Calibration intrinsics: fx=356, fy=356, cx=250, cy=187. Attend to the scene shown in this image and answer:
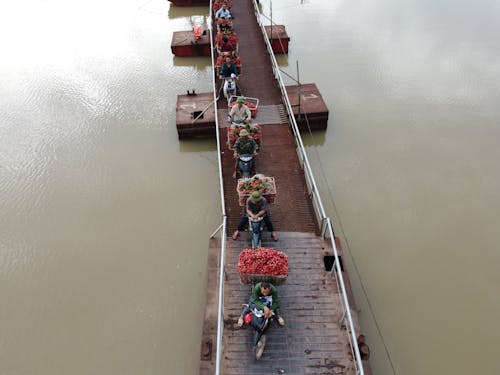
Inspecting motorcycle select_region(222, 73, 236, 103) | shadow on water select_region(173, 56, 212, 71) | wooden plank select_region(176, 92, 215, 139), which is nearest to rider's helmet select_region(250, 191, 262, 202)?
wooden plank select_region(176, 92, 215, 139)

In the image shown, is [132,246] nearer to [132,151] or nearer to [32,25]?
[132,151]

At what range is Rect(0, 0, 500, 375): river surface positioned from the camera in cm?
754

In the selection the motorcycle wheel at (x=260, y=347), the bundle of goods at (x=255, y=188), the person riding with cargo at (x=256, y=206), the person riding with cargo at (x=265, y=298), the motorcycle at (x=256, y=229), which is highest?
the bundle of goods at (x=255, y=188)

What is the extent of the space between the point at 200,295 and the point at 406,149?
26.9ft

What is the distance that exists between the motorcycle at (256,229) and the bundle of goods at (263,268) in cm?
103

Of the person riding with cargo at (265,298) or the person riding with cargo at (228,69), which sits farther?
the person riding with cargo at (228,69)

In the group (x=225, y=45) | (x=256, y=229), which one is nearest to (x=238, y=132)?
(x=256, y=229)

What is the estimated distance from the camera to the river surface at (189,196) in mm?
7539

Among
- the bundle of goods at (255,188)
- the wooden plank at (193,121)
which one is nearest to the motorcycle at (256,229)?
the bundle of goods at (255,188)

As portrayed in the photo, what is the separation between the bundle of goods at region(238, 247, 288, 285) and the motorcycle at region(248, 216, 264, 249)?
1.03 metres

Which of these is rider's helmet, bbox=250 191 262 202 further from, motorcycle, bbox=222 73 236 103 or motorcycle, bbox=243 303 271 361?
motorcycle, bbox=222 73 236 103

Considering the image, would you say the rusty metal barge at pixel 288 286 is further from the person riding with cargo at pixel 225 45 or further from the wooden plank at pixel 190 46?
the wooden plank at pixel 190 46

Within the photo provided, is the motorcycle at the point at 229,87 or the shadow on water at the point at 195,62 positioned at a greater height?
the shadow on water at the point at 195,62

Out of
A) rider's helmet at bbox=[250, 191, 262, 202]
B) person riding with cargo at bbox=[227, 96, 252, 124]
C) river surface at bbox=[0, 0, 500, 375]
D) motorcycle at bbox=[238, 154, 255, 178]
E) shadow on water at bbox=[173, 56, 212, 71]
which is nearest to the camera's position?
rider's helmet at bbox=[250, 191, 262, 202]
